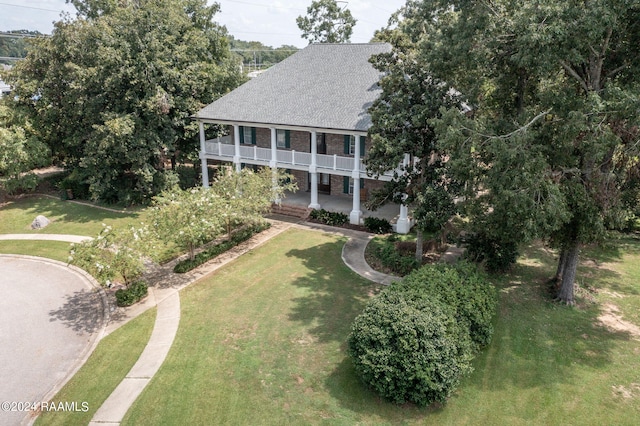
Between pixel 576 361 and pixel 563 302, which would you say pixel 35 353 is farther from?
pixel 563 302

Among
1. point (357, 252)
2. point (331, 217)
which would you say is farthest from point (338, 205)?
point (357, 252)

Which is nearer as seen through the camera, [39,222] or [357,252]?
[357,252]


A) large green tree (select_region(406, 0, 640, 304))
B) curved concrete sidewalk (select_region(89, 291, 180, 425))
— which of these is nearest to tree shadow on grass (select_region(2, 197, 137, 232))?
curved concrete sidewalk (select_region(89, 291, 180, 425))

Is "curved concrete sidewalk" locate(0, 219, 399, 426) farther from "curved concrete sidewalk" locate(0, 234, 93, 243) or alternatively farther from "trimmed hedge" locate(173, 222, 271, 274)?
"trimmed hedge" locate(173, 222, 271, 274)

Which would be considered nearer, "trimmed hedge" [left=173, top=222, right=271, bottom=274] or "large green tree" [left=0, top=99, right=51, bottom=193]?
"trimmed hedge" [left=173, top=222, right=271, bottom=274]

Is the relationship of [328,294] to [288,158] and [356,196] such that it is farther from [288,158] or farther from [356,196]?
[288,158]

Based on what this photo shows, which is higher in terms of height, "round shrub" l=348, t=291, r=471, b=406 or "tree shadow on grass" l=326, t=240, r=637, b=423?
"round shrub" l=348, t=291, r=471, b=406
